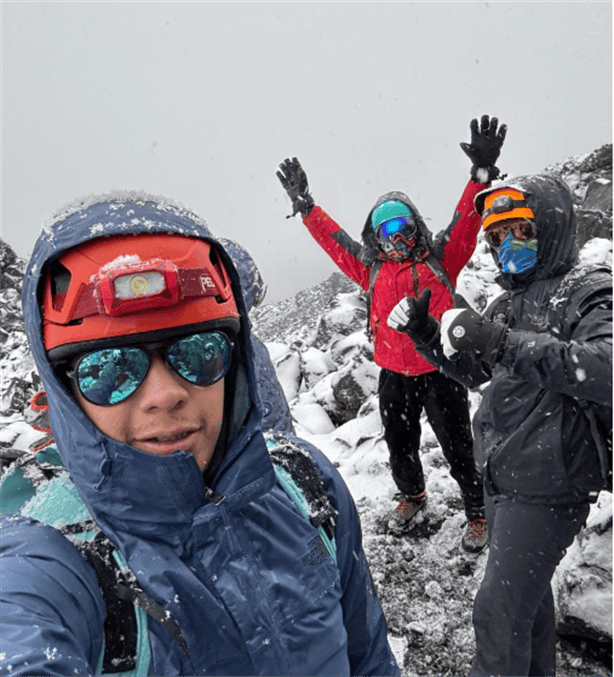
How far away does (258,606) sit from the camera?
1101 millimetres

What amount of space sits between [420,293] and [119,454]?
2840 millimetres

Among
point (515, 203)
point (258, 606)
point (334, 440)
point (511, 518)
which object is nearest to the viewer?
point (258, 606)

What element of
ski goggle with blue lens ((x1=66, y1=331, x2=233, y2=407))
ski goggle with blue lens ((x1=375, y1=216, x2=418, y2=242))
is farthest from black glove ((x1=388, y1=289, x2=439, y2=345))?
ski goggle with blue lens ((x1=66, y1=331, x2=233, y2=407))

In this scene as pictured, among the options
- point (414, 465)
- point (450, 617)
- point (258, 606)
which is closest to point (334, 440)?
point (414, 465)

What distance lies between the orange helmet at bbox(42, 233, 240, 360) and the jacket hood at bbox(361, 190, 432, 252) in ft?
8.83

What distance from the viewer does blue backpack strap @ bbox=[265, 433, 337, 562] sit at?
4.52 ft

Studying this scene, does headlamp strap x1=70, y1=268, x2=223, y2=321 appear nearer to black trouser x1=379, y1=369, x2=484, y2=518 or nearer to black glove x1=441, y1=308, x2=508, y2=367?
black glove x1=441, y1=308, x2=508, y2=367

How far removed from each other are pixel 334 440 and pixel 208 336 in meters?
5.21

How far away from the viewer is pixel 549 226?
2367 mm

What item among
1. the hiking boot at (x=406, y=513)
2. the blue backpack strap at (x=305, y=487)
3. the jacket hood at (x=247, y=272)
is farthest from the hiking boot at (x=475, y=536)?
the blue backpack strap at (x=305, y=487)

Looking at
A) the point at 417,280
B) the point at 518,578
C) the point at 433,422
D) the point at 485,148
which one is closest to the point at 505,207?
the point at 417,280

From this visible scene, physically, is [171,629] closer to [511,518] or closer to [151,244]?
[151,244]

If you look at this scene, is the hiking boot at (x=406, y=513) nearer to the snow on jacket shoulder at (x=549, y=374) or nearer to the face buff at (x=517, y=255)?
the snow on jacket shoulder at (x=549, y=374)

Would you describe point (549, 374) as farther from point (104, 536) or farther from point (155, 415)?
point (104, 536)
